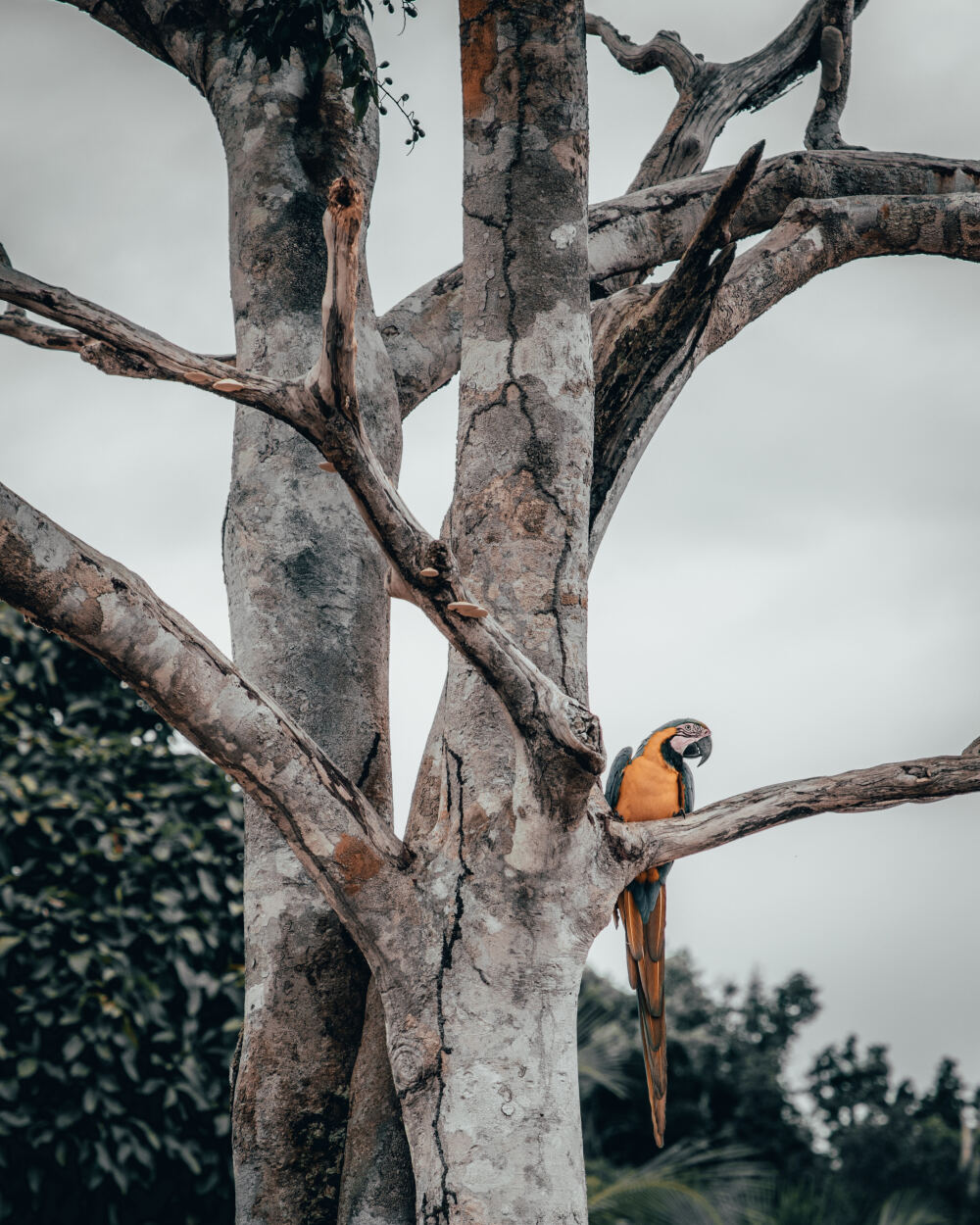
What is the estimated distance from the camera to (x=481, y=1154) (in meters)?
2.14

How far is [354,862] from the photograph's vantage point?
7.69 ft

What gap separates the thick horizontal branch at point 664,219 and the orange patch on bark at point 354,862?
5.63ft

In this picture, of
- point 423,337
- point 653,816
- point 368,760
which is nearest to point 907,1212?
point 653,816

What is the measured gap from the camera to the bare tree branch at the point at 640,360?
2.99 m

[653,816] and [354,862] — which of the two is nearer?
[354,862]

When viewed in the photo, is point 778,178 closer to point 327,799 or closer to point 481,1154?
point 327,799

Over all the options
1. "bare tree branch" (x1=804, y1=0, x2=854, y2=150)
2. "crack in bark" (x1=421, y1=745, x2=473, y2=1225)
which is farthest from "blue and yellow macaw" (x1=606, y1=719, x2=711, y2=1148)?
"bare tree branch" (x1=804, y1=0, x2=854, y2=150)

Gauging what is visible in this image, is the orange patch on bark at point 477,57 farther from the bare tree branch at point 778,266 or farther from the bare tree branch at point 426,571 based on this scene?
the bare tree branch at point 426,571

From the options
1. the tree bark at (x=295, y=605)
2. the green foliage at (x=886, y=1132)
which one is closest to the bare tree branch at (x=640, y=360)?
the tree bark at (x=295, y=605)

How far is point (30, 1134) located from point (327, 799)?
303 centimetres

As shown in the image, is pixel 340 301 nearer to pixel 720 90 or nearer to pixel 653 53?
pixel 720 90

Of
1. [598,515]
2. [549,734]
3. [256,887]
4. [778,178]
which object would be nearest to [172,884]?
[256,887]

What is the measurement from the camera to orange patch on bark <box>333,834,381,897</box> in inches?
91.9

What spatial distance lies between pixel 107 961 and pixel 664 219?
11.8ft
